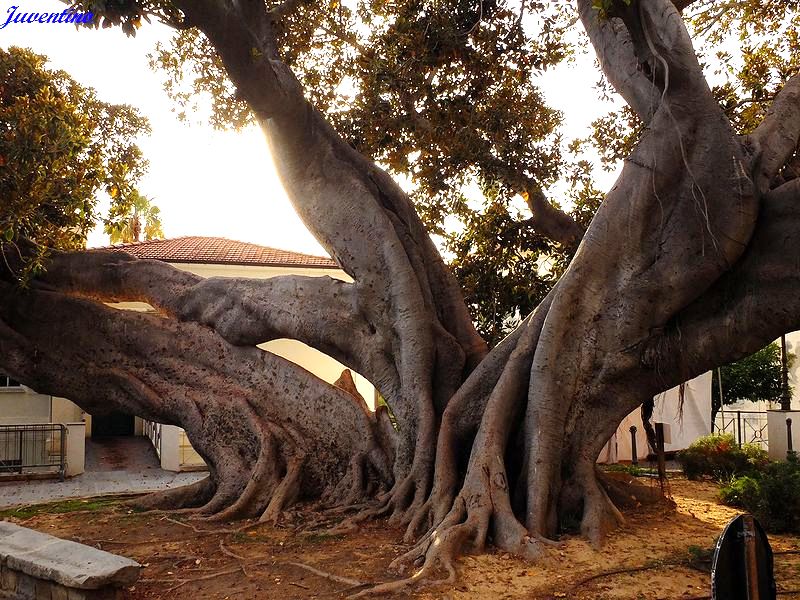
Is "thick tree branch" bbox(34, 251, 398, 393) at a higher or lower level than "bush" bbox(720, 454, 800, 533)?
higher

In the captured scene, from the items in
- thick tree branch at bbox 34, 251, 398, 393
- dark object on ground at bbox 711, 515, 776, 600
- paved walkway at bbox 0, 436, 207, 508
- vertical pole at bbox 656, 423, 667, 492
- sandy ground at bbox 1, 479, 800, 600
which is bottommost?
paved walkway at bbox 0, 436, 207, 508

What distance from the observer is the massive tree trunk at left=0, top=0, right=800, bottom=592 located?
23.0 ft

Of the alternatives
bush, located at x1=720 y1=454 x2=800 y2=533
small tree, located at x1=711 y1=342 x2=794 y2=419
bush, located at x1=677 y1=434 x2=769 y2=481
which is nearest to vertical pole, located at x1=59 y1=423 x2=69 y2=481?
bush, located at x1=677 y1=434 x2=769 y2=481

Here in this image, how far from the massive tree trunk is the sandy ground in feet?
0.98

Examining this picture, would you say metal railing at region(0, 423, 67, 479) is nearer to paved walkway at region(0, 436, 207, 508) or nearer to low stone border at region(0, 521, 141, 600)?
paved walkway at region(0, 436, 207, 508)

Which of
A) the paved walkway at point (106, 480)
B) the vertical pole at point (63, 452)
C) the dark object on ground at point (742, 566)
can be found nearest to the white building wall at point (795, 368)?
the paved walkway at point (106, 480)

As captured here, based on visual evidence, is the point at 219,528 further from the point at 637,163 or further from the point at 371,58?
the point at 371,58

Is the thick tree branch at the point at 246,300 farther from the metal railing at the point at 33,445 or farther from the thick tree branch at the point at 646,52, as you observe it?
the metal railing at the point at 33,445

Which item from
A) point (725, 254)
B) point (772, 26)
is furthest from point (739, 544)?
point (772, 26)

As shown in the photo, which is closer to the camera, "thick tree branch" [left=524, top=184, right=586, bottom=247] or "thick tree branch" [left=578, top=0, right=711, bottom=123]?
"thick tree branch" [left=578, top=0, right=711, bottom=123]

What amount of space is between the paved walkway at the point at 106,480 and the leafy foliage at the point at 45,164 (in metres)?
4.39

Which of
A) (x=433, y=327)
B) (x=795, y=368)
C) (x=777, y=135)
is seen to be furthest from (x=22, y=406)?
(x=795, y=368)

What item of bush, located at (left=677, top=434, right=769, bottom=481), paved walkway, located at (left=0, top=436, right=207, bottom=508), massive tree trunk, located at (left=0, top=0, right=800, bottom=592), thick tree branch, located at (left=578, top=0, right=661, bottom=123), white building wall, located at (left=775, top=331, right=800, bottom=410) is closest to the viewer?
massive tree trunk, located at (left=0, top=0, right=800, bottom=592)

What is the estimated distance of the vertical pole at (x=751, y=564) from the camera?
7.50ft
